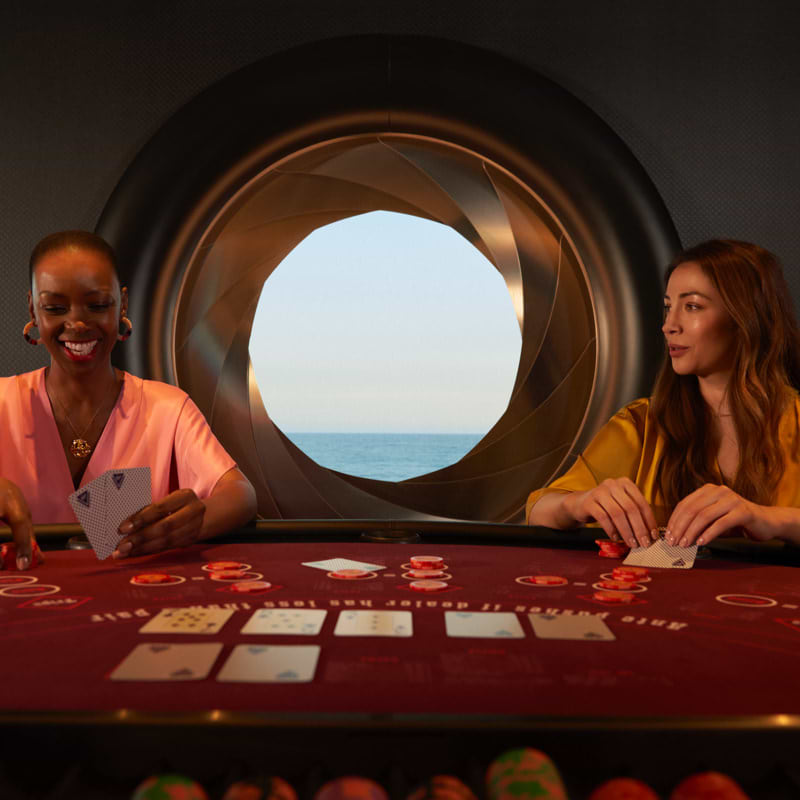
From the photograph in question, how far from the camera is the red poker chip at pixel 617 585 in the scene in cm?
123

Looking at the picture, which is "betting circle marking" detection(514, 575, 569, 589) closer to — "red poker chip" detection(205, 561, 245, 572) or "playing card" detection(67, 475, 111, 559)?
"red poker chip" detection(205, 561, 245, 572)

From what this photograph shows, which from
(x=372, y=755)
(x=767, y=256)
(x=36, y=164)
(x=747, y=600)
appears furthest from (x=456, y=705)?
(x=36, y=164)

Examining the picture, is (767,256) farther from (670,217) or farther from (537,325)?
(537,325)

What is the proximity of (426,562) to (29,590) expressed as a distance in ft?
2.06

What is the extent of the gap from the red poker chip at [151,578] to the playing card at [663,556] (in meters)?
0.79

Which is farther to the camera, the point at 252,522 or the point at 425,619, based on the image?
the point at 252,522

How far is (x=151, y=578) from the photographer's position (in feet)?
4.06

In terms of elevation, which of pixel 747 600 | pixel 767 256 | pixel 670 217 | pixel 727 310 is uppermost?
pixel 670 217

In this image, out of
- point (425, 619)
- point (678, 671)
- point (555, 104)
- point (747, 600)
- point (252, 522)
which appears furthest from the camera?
point (555, 104)

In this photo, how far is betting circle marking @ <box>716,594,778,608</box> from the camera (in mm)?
1134

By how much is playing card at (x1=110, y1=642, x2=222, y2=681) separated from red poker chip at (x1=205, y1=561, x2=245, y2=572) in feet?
1.45

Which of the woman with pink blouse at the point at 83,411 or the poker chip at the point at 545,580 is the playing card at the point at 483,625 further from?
the woman with pink blouse at the point at 83,411

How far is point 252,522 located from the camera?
66.8 inches

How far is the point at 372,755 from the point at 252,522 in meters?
1.05
